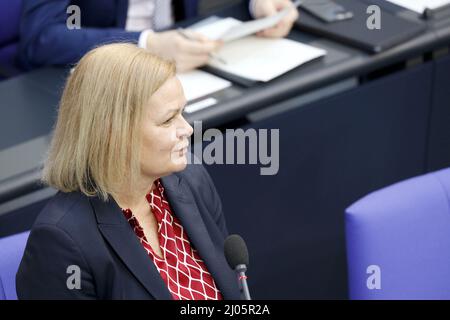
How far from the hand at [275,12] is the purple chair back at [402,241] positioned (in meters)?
0.95

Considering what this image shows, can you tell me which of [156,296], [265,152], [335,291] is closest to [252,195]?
[265,152]

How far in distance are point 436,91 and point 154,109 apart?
1.46 metres

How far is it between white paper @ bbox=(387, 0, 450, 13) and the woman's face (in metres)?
1.39

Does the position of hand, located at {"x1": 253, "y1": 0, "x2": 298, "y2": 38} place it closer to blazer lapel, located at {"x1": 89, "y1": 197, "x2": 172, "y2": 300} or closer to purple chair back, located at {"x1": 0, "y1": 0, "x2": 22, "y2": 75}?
purple chair back, located at {"x1": 0, "y1": 0, "x2": 22, "y2": 75}

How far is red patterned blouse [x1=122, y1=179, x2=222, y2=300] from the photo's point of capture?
193cm

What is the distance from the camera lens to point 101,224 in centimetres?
184

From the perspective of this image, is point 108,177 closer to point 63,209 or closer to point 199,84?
point 63,209

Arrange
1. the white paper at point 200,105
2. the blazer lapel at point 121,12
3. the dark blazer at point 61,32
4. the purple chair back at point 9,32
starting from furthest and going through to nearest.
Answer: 1. the purple chair back at point 9,32
2. the blazer lapel at point 121,12
3. the dark blazer at point 61,32
4. the white paper at point 200,105

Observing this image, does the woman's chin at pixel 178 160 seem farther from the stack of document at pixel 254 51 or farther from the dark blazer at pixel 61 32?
the dark blazer at pixel 61 32

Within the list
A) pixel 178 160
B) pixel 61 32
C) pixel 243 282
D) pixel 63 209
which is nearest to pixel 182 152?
pixel 178 160

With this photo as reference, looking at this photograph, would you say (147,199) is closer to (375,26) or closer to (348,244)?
(348,244)

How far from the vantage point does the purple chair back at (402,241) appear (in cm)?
198

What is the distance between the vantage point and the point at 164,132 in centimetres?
187

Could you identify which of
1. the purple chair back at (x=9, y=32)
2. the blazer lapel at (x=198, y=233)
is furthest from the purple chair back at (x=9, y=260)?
the purple chair back at (x=9, y=32)
